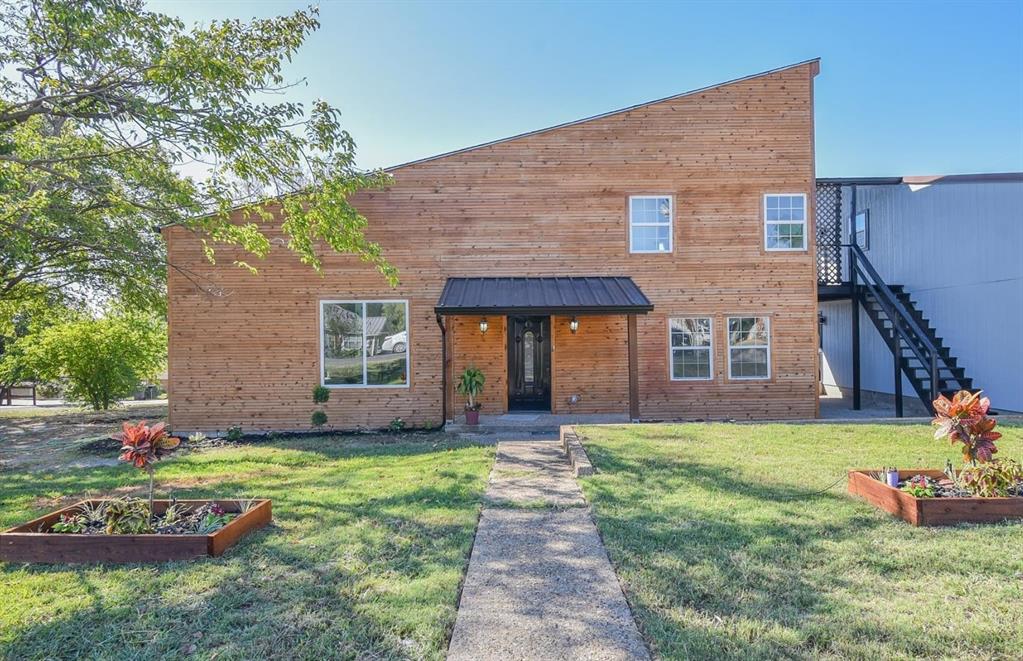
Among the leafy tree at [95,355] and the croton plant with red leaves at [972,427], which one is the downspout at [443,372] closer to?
the croton plant with red leaves at [972,427]

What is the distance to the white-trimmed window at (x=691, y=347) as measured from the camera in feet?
38.8

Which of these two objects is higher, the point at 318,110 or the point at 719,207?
the point at 318,110

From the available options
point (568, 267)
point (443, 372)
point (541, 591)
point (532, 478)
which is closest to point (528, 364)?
point (443, 372)

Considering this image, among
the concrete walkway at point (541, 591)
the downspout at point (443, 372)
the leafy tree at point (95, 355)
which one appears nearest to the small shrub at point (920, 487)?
the concrete walkway at point (541, 591)

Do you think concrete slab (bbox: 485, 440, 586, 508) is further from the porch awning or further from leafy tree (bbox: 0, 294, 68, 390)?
leafy tree (bbox: 0, 294, 68, 390)

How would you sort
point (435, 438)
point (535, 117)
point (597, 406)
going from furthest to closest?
point (535, 117)
point (597, 406)
point (435, 438)

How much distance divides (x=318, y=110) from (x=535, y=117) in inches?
315

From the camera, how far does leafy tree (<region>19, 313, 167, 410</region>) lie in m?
15.2

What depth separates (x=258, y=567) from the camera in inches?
153

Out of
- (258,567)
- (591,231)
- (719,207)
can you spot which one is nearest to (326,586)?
(258,567)

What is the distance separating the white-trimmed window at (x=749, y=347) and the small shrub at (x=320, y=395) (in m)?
8.72

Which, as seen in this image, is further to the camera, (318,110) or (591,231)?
(591,231)

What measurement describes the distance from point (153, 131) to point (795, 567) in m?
8.97

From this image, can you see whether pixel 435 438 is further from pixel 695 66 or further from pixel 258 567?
pixel 695 66
